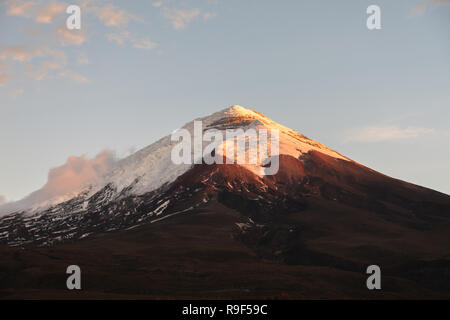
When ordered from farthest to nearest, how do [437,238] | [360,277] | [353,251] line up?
[437,238] → [353,251] → [360,277]

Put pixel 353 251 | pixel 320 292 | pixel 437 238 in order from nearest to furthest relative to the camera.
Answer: pixel 320 292
pixel 353 251
pixel 437 238

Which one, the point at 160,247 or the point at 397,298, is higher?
the point at 160,247

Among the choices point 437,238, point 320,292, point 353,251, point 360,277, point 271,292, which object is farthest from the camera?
point 437,238

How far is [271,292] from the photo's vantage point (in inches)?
4114

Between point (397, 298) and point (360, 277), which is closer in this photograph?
point (397, 298)

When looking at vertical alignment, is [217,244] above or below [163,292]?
above

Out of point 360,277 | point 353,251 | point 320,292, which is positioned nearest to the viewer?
point 320,292
